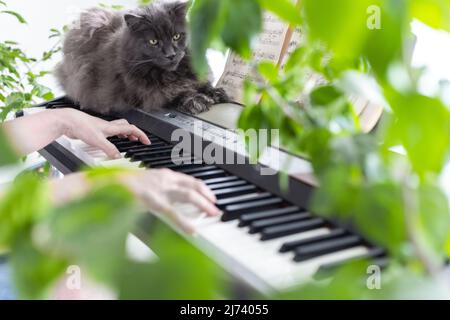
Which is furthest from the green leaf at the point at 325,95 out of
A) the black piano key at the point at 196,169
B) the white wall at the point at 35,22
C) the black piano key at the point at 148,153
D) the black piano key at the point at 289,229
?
the white wall at the point at 35,22

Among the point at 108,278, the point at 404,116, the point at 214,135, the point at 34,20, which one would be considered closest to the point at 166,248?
the point at 108,278

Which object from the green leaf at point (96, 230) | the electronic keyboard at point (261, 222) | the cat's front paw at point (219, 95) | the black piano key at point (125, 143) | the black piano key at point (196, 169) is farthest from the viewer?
the cat's front paw at point (219, 95)

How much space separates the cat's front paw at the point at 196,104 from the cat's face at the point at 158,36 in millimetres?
151

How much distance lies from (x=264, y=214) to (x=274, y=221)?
3 centimetres

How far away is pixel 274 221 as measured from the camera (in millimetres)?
Answer: 667

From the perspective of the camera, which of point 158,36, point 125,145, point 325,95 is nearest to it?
point 325,95

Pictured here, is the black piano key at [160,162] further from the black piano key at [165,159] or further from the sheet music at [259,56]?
the sheet music at [259,56]

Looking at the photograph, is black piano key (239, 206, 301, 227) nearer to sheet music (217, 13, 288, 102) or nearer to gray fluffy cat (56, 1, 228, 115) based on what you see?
sheet music (217, 13, 288, 102)

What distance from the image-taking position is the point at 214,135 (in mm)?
1042

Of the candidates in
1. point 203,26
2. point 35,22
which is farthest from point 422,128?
point 35,22

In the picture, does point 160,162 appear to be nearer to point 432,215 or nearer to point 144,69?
point 144,69

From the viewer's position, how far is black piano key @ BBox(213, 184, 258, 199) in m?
0.79

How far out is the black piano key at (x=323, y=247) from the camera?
1.87ft

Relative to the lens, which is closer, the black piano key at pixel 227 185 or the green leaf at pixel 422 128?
the green leaf at pixel 422 128
